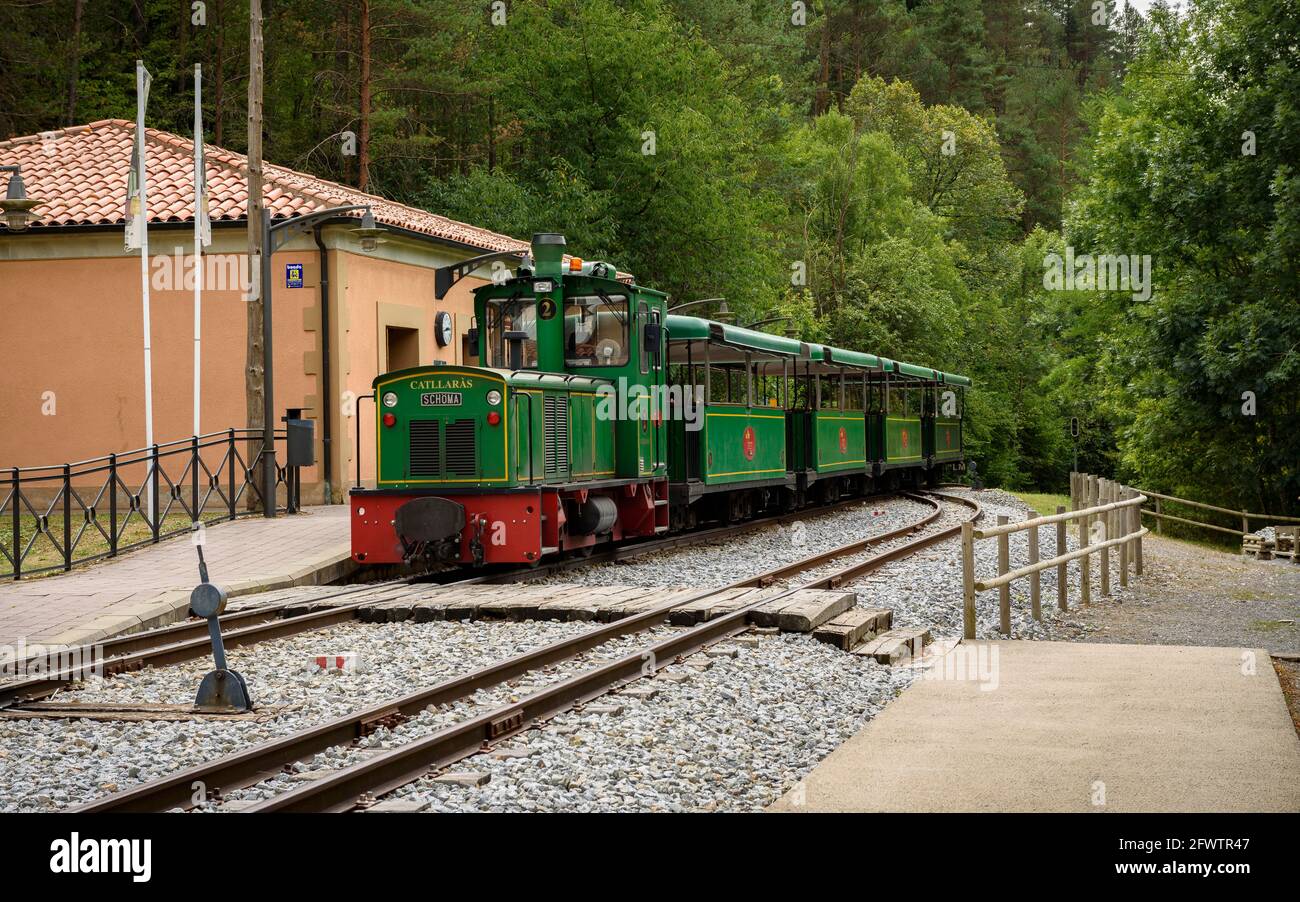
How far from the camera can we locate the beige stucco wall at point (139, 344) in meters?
21.5

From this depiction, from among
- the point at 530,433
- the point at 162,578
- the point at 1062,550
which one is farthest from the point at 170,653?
the point at 1062,550

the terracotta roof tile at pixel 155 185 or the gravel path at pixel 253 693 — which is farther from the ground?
the terracotta roof tile at pixel 155 185

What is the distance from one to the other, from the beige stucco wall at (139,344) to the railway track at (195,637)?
747 centimetres

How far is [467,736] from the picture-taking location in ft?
22.7

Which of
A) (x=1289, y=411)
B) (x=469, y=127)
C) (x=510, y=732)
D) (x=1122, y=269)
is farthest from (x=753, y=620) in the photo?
(x=469, y=127)

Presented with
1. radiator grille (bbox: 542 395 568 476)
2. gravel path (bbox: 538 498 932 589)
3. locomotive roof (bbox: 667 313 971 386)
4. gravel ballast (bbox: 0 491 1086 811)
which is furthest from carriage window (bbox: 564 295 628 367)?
gravel ballast (bbox: 0 491 1086 811)

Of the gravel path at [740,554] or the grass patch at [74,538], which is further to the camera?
the grass patch at [74,538]

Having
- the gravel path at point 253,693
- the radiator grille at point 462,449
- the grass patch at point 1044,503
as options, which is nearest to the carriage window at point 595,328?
the radiator grille at point 462,449

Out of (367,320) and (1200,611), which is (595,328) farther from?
(1200,611)

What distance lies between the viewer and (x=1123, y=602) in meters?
14.0

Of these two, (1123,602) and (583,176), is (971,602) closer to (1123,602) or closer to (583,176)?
(1123,602)

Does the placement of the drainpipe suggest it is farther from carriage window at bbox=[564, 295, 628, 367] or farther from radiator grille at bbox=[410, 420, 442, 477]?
radiator grille at bbox=[410, 420, 442, 477]

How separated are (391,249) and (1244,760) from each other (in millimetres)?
18536

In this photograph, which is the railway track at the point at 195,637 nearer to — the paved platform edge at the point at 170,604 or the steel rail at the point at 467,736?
the paved platform edge at the point at 170,604
